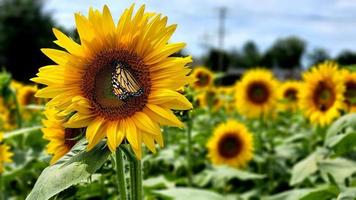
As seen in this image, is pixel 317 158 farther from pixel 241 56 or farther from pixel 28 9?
pixel 241 56

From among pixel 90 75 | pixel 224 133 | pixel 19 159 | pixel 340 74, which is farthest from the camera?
pixel 224 133

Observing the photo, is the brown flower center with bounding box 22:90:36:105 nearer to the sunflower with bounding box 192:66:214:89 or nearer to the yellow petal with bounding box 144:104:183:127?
the sunflower with bounding box 192:66:214:89


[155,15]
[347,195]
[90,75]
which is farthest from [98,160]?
[347,195]

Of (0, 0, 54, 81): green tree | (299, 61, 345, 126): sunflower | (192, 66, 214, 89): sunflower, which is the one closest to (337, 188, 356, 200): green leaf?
(299, 61, 345, 126): sunflower

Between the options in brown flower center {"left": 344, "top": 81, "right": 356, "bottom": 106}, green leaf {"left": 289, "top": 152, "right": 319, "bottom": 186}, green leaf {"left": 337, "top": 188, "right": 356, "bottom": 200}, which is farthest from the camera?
brown flower center {"left": 344, "top": 81, "right": 356, "bottom": 106}

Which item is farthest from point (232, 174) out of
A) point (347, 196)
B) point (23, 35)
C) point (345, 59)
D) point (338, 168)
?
point (23, 35)

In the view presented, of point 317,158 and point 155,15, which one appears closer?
point 155,15

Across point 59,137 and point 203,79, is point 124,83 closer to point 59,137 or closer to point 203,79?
point 59,137
